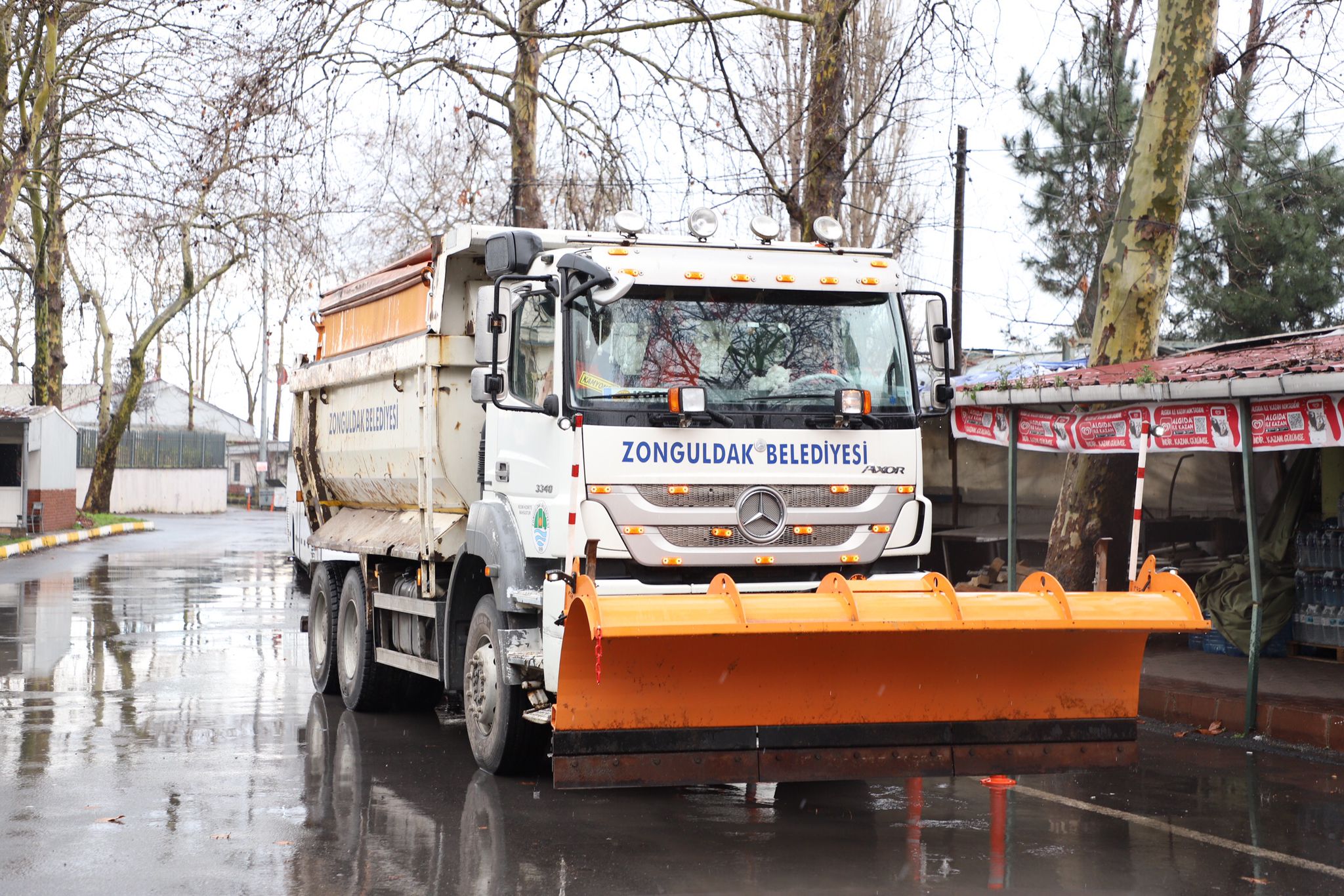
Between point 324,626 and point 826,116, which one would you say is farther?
point 826,116

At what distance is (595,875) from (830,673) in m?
1.51

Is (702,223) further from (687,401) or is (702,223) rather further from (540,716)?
(540,716)

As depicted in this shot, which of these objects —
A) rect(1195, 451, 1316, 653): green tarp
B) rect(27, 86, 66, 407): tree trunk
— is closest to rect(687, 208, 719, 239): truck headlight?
rect(1195, 451, 1316, 653): green tarp

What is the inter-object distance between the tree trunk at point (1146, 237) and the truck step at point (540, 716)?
771cm

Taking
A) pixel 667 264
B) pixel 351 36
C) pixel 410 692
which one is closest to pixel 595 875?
pixel 667 264

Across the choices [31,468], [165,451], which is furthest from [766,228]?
[165,451]

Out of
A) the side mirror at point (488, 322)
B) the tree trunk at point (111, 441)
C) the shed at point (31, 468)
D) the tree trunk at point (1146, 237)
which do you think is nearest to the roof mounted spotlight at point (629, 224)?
the side mirror at point (488, 322)

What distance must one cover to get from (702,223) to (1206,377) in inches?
164

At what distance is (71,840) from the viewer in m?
6.84

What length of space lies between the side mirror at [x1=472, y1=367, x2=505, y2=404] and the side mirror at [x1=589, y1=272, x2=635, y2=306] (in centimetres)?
67

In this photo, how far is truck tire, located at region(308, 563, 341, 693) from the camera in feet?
39.0

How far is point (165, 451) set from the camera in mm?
56812

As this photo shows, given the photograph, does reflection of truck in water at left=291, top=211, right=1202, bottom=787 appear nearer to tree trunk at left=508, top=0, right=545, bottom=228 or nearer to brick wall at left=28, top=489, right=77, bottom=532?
tree trunk at left=508, top=0, right=545, bottom=228

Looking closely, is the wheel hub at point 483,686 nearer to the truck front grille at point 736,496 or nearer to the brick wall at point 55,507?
the truck front grille at point 736,496
